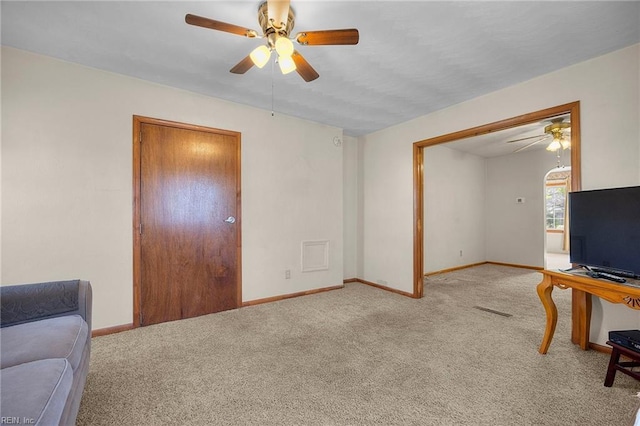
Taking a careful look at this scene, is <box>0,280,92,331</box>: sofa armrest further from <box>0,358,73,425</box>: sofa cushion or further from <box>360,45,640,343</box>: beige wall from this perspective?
<box>360,45,640,343</box>: beige wall

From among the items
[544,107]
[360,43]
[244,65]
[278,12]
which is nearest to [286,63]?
[278,12]

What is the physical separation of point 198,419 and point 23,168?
253cm

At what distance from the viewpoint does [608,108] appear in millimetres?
2266

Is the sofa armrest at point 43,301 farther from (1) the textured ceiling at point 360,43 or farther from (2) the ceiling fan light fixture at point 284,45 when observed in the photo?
(2) the ceiling fan light fixture at point 284,45

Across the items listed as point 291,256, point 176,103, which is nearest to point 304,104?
point 176,103

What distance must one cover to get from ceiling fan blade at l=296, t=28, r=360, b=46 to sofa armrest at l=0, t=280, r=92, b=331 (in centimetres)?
217

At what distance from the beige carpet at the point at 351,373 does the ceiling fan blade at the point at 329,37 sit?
89.6 inches

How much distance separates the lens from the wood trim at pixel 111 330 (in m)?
2.55

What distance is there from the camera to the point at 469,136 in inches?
133

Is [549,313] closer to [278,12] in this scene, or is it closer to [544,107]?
[544,107]

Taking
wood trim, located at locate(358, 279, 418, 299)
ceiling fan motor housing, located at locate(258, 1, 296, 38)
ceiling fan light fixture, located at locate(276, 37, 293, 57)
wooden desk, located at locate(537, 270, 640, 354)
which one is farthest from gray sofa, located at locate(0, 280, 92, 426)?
wood trim, located at locate(358, 279, 418, 299)

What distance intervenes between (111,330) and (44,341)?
1.56m

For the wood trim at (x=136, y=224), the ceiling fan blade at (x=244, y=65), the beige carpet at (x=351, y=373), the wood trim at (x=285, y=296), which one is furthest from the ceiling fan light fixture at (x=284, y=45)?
the wood trim at (x=285, y=296)

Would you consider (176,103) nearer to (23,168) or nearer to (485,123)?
(23,168)
